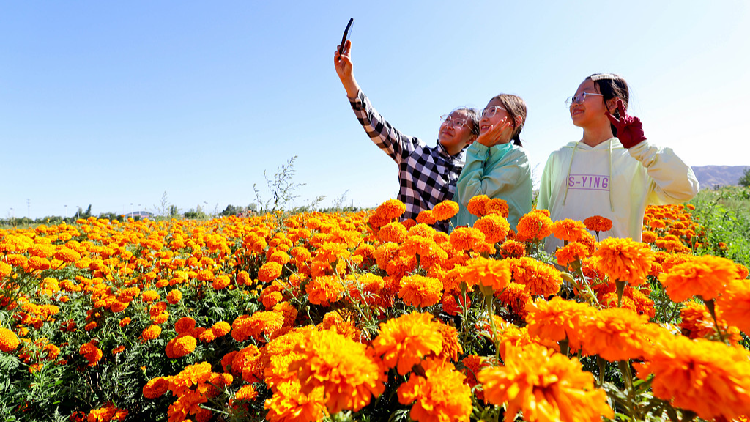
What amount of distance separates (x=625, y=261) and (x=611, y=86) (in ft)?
6.62

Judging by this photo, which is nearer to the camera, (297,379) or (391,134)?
(297,379)

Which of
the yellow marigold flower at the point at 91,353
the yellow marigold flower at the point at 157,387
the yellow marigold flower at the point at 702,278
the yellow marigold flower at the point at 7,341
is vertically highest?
the yellow marigold flower at the point at 702,278

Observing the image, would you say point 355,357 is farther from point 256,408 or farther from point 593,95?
point 593,95

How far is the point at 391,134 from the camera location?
3.43 meters

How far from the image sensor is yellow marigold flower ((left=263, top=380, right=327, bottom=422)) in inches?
30.4

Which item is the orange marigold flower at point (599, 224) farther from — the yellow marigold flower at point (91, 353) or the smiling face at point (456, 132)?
the yellow marigold flower at point (91, 353)

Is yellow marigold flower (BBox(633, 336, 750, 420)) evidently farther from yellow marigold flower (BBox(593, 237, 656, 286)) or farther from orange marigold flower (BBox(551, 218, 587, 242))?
orange marigold flower (BBox(551, 218, 587, 242))

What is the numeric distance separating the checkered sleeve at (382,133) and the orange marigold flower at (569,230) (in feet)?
6.81

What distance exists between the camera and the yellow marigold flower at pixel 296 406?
2.53 ft

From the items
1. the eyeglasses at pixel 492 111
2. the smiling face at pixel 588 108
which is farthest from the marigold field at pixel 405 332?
the eyeglasses at pixel 492 111

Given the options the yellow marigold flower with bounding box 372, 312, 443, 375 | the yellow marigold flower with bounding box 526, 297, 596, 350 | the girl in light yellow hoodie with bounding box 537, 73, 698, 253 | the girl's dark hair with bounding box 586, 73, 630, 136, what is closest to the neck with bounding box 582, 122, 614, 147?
the girl in light yellow hoodie with bounding box 537, 73, 698, 253

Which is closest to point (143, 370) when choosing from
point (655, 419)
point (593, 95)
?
point (655, 419)

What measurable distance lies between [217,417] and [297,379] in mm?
1278

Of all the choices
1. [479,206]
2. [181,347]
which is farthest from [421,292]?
[181,347]
